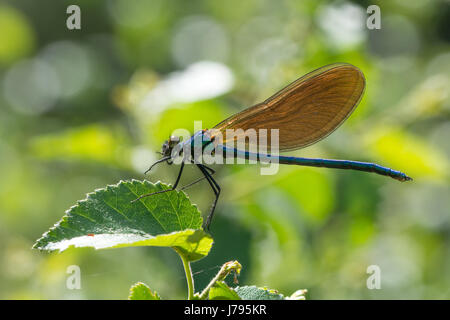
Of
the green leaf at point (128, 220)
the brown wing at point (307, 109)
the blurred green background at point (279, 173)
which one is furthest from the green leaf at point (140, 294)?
the brown wing at point (307, 109)

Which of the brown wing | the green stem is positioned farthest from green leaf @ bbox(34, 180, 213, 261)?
the brown wing

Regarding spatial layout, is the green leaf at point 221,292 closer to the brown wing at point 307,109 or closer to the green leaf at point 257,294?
the green leaf at point 257,294

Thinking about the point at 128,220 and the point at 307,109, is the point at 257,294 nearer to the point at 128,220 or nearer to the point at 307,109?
the point at 128,220

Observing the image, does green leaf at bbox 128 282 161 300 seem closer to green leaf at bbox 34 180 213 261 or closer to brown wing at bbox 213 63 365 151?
green leaf at bbox 34 180 213 261

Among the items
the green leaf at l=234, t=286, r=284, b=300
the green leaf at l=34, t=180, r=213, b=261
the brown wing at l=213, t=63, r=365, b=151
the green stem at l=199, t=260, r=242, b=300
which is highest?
the brown wing at l=213, t=63, r=365, b=151
